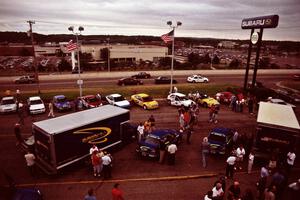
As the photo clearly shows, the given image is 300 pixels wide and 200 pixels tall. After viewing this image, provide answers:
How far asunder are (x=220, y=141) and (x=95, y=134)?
26.8 feet

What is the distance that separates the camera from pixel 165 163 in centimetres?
1564

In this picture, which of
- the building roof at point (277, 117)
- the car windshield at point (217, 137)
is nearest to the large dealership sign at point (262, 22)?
the building roof at point (277, 117)

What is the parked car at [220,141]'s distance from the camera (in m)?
15.9

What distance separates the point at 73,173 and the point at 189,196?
22.3 ft

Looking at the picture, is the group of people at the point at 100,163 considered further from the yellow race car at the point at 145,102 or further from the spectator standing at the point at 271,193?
the yellow race car at the point at 145,102

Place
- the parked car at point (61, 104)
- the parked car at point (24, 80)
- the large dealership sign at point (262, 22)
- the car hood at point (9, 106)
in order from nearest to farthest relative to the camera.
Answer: the car hood at point (9, 106), the parked car at point (61, 104), the large dealership sign at point (262, 22), the parked car at point (24, 80)

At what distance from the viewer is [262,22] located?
32281mm

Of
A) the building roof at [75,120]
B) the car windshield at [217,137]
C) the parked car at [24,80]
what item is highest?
the building roof at [75,120]

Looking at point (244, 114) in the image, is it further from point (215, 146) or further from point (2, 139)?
point (2, 139)

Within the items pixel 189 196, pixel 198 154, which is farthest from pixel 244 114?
pixel 189 196

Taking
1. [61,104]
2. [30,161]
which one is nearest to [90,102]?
[61,104]

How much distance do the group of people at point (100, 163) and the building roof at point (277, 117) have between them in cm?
910

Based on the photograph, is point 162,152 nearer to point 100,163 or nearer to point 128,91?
point 100,163

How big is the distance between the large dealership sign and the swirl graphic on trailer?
26354 mm
